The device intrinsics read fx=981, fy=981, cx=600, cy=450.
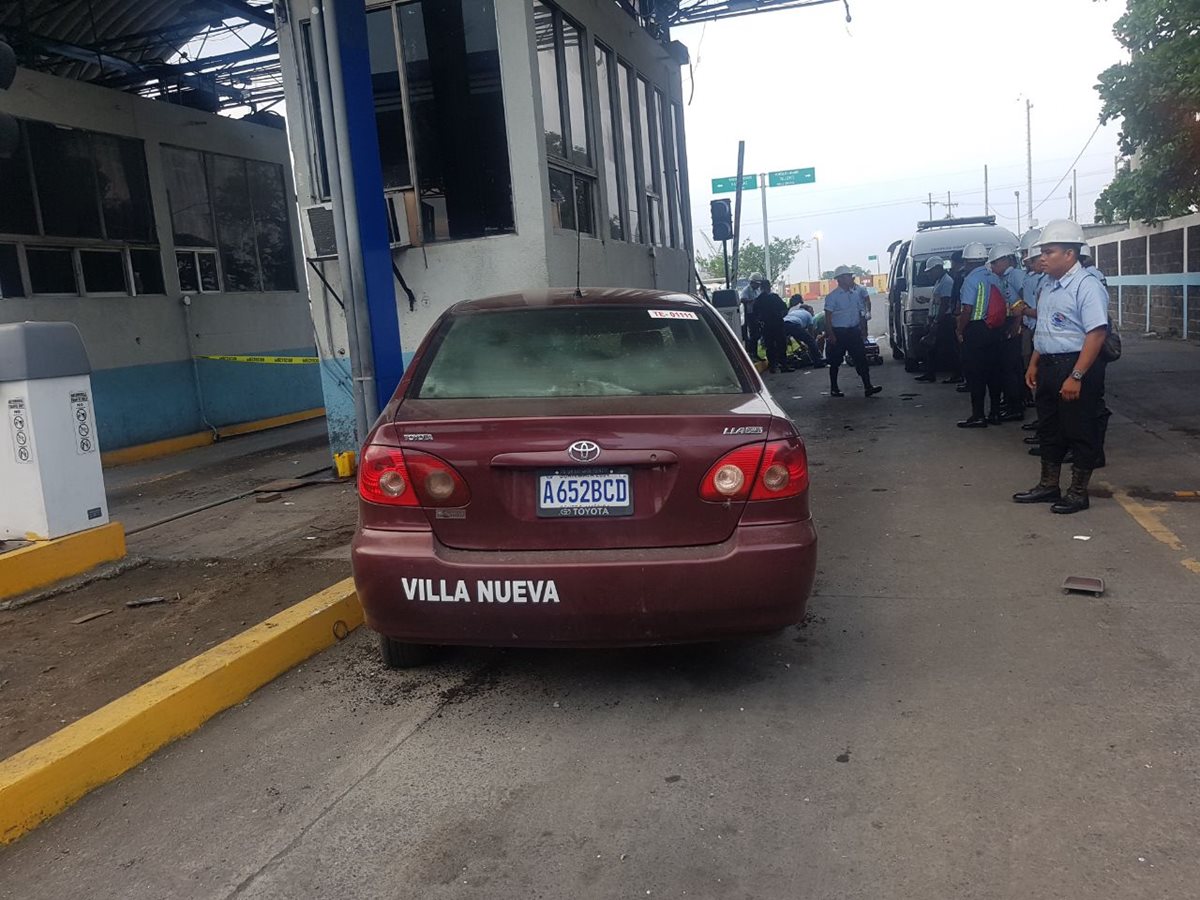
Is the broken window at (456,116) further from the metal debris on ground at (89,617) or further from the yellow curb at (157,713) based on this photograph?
the yellow curb at (157,713)

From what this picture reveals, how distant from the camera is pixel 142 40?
15148 mm

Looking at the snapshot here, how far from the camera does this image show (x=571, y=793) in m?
3.15

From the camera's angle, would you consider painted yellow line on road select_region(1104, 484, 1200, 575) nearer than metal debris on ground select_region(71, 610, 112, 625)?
No

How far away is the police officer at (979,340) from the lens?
9.66 metres

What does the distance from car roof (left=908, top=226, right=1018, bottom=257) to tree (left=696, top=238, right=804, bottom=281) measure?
43.6 m

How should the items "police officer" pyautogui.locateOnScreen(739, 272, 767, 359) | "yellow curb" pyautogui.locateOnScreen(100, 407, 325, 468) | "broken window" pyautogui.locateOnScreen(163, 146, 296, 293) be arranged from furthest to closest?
"police officer" pyautogui.locateOnScreen(739, 272, 767, 359) < "broken window" pyautogui.locateOnScreen(163, 146, 296, 293) < "yellow curb" pyautogui.locateOnScreen(100, 407, 325, 468)

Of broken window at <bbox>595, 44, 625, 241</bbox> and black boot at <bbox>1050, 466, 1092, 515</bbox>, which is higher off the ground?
broken window at <bbox>595, 44, 625, 241</bbox>

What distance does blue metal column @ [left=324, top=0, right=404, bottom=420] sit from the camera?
7.49 m

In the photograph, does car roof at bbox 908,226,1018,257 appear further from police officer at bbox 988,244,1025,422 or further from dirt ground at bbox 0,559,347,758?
dirt ground at bbox 0,559,347,758

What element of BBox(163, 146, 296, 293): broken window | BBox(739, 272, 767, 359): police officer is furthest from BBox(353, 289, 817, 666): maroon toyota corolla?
BBox(739, 272, 767, 359): police officer

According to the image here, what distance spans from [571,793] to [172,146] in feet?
44.4

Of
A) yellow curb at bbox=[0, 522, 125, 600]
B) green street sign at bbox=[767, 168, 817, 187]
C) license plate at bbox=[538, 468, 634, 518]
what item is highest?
green street sign at bbox=[767, 168, 817, 187]

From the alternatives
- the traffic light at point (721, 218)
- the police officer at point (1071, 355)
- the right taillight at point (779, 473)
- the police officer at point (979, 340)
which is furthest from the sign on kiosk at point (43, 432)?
the traffic light at point (721, 218)

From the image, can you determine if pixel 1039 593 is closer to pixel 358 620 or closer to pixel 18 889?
pixel 358 620
